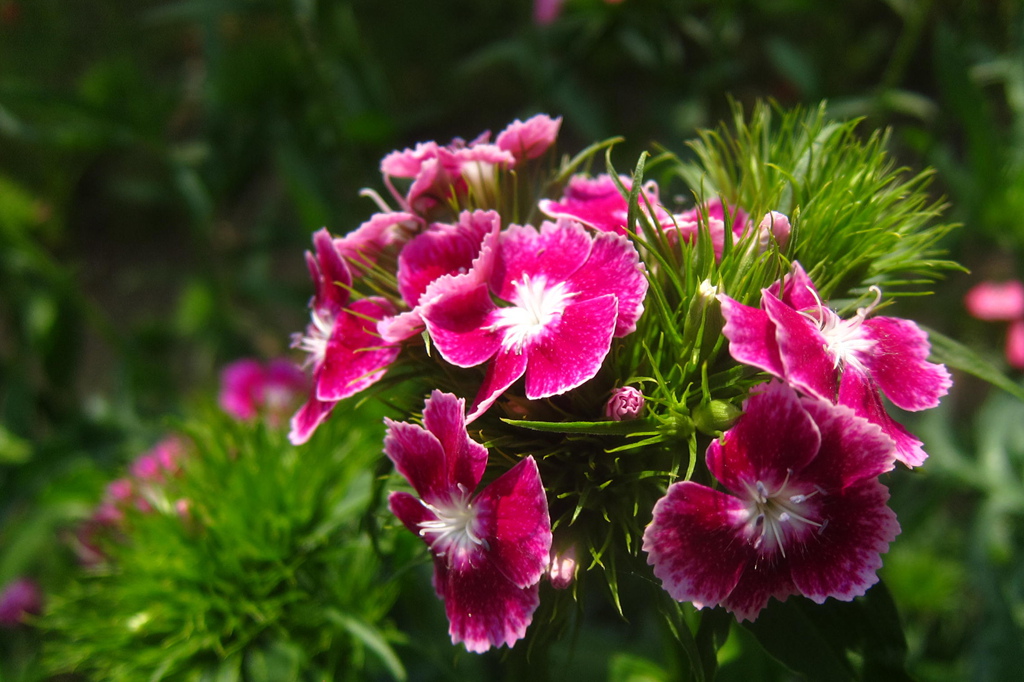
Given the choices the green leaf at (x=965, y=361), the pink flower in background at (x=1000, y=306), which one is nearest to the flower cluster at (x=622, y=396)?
the green leaf at (x=965, y=361)

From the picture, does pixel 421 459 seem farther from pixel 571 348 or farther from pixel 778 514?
pixel 778 514

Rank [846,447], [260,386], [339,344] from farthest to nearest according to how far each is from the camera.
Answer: [260,386], [339,344], [846,447]

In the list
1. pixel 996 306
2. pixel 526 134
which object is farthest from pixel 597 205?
pixel 996 306

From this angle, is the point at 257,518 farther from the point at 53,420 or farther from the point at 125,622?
the point at 53,420

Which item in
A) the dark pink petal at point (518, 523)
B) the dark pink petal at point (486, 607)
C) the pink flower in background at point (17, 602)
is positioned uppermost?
the dark pink petal at point (518, 523)

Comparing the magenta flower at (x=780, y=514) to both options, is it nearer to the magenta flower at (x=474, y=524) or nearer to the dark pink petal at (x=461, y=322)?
the magenta flower at (x=474, y=524)
